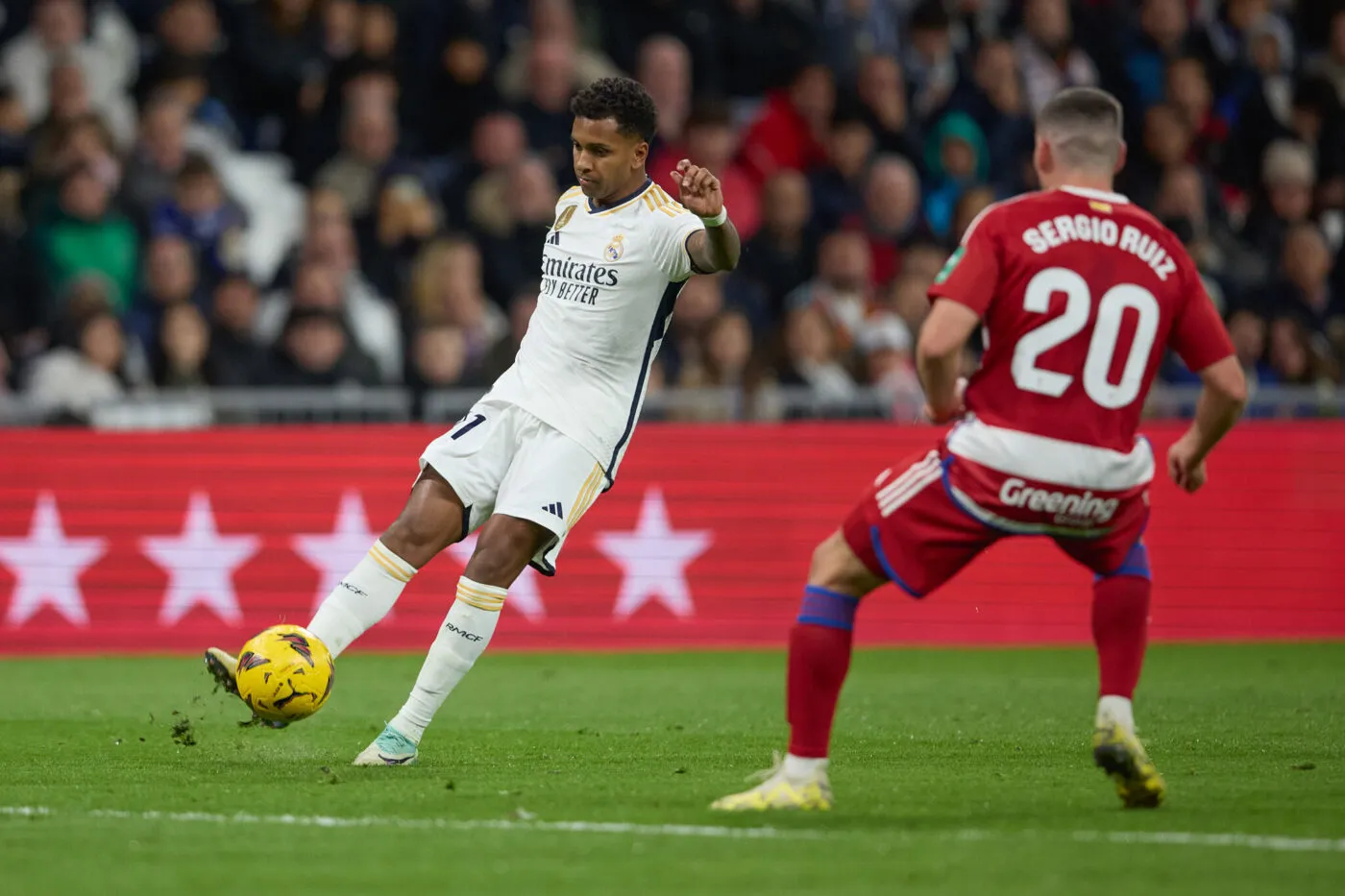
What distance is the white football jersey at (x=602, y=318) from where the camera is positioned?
7.86 meters

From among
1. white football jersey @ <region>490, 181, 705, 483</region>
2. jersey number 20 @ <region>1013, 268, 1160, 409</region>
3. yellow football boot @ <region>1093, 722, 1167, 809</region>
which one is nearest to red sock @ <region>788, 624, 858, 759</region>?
yellow football boot @ <region>1093, 722, 1167, 809</region>

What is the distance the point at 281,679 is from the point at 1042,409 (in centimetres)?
295

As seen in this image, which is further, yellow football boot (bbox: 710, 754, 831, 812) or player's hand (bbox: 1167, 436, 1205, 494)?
player's hand (bbox: 1167, 436, 1205, 494)

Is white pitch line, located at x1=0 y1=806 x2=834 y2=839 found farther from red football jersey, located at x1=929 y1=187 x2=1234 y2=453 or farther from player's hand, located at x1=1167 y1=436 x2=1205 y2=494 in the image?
player's hand, located at x1=1167 y1=436 x2=1205 y2=494

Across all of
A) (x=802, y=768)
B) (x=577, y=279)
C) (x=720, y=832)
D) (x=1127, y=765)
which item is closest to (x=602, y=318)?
(x=577, y=279)

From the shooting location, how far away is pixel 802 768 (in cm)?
631

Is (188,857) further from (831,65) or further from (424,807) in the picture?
(831,65)

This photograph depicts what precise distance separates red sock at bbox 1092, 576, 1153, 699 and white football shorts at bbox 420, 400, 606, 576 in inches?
81.3

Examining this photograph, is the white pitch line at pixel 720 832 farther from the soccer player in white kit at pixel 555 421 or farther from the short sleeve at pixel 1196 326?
the short sleeve at pixel 1196 326

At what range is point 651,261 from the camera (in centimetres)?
785

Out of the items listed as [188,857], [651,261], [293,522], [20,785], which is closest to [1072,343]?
[651,261]

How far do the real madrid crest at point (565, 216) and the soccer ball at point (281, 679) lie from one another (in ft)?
6.38

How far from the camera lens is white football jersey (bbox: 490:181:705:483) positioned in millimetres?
7863

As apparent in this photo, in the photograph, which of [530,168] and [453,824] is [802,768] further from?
[530,168]
